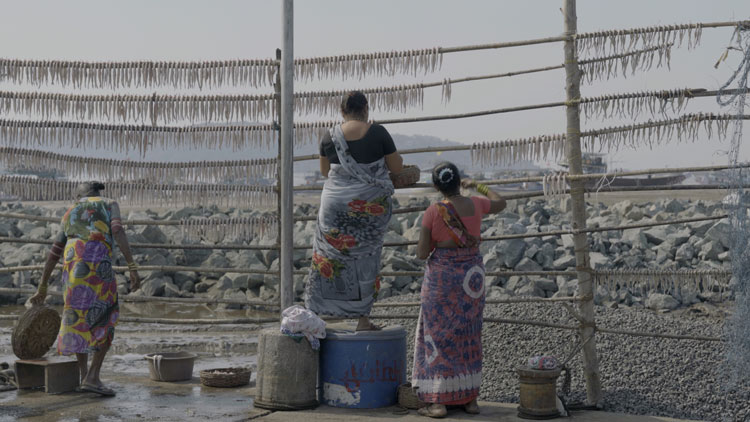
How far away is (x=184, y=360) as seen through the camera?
666 centimetres

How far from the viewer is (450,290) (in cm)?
516

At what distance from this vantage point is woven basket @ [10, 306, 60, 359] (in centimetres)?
625

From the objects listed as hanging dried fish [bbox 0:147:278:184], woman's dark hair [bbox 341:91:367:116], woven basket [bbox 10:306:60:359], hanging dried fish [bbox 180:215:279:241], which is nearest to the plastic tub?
woven basket [bbox 10:306:60:359]

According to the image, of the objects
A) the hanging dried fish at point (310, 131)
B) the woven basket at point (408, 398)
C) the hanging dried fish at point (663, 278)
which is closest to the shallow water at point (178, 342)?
the hanging dried fish at point (310, 131)

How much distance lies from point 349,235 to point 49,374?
2395 mm

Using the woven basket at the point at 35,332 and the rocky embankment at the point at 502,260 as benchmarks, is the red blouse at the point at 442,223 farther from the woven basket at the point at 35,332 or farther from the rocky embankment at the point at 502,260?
the rocky embankment at the point at 502,260

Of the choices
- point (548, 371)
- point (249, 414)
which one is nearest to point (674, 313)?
point (548, 371)

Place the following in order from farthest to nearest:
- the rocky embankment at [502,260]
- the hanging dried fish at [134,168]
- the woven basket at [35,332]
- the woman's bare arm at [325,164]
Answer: the rocky embankment at [502,260]
the hanging dried fish at [134,168]
the woven basket at [35,332]
the woman's bare arm at [325,164]

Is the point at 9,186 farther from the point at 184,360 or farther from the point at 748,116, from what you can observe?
the point at 748,116

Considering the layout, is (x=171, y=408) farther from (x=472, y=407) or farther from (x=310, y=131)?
(x=310, y=131)

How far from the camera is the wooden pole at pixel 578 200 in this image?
20.0 ft

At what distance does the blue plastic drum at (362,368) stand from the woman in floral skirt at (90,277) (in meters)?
1.61

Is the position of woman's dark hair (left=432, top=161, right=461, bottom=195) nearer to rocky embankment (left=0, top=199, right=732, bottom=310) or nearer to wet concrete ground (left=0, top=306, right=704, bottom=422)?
wet concrete ground (left=0, top=306, right=704, bottom=422)

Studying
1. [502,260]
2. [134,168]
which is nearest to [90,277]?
[134,168]
